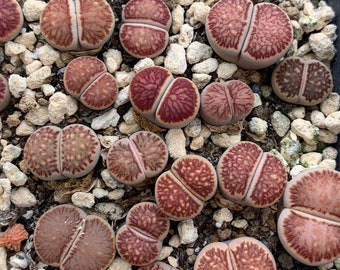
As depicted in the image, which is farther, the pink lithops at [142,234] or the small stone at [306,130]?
the small stone at [306,130]

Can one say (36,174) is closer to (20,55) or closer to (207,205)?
(20,55)

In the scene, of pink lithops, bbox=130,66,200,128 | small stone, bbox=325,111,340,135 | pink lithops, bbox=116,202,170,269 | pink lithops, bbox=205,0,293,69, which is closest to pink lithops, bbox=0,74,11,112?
pink lithops, bbox=130,66,200,128

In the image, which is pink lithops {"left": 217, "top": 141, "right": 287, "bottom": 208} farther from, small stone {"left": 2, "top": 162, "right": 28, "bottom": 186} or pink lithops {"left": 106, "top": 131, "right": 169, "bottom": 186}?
small stone {"left": 2, "top": 162, "right": 28, "bottom": 186}

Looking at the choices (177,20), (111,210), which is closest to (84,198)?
(111,210)

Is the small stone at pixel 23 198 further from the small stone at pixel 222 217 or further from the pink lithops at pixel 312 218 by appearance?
the pink lithops at pixel 312 218

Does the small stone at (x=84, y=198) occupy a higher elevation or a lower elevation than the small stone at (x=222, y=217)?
higher

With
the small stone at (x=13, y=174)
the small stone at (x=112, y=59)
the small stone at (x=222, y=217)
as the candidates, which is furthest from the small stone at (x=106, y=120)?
the small stone at (x=222, y=217)

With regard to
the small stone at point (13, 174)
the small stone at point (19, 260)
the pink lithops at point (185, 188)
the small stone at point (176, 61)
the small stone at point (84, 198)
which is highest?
the small stone at point (176, 61)
